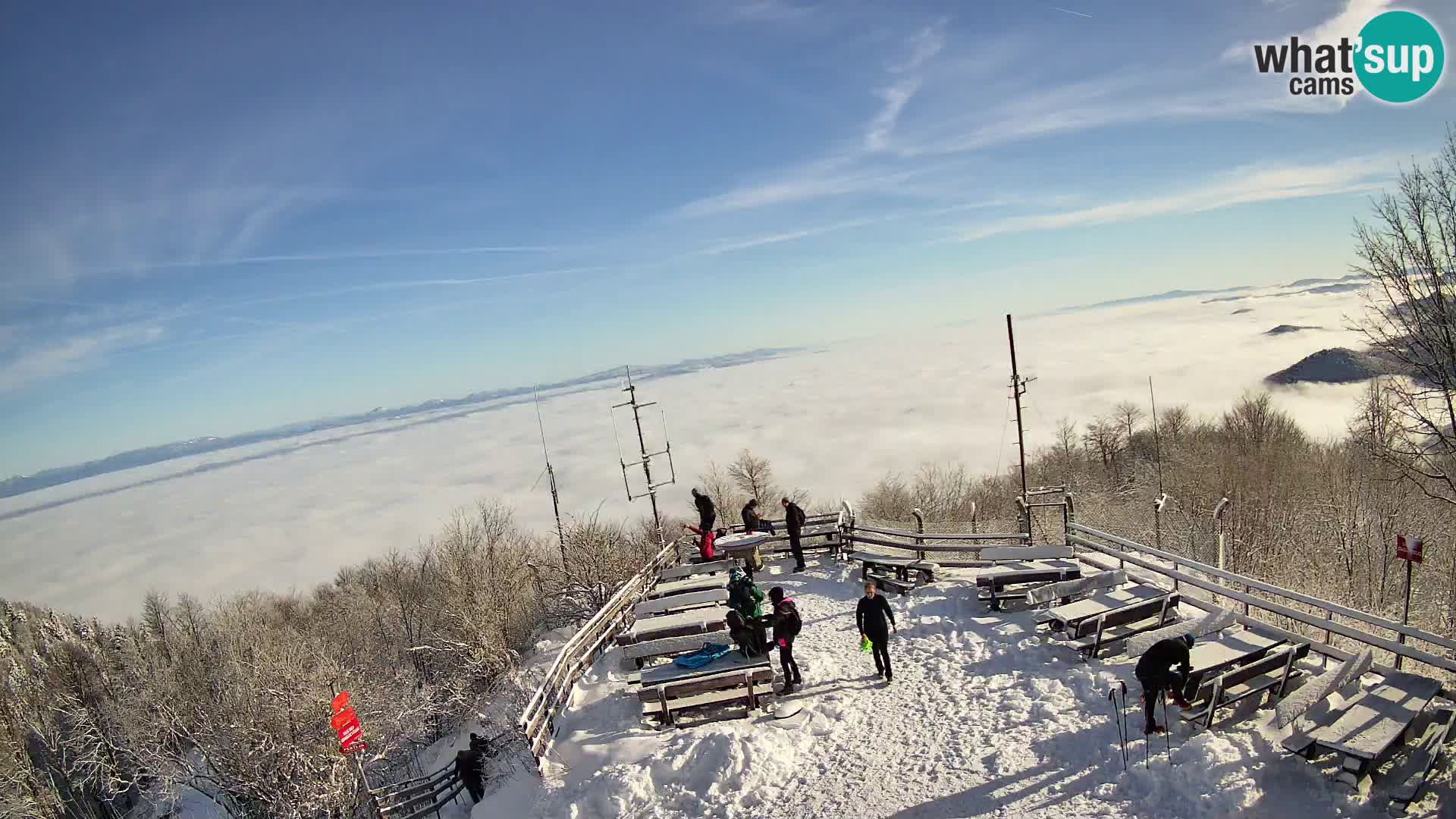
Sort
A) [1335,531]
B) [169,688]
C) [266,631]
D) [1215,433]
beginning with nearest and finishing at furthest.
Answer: [1335,531] < [169,688] < [266,631] < [1215,433]

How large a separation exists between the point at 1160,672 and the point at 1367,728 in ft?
5.72

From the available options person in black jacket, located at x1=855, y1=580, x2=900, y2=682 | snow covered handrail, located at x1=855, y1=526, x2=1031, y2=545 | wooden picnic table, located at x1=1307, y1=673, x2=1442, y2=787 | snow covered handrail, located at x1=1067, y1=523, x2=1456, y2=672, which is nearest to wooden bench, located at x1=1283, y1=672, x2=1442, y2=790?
wooden picnic table, located at x1=1307, y1=673, x2=1442, y2=787

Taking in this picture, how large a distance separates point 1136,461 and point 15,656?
80.2m

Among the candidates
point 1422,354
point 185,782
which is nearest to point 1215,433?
point 1422,354

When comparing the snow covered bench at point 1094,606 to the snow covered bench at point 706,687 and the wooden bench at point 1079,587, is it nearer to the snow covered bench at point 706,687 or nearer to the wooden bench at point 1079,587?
the wooden bench at point 1079,587

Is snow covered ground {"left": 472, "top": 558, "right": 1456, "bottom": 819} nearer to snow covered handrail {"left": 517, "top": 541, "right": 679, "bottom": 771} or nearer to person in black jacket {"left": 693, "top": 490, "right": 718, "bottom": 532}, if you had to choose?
snow covered handrail {"left": 517, "top": 541, "right": 679, "bottom": 771}

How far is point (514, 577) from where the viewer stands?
4128 cm

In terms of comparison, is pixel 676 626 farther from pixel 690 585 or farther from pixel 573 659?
pixel 690 585

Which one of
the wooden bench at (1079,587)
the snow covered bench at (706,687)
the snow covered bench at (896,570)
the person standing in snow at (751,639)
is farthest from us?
the snow covered bench at (896,570)

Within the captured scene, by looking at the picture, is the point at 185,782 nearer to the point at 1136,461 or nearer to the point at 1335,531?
the point at 1335,531

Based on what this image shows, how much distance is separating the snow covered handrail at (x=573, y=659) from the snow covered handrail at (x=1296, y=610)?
402 inches

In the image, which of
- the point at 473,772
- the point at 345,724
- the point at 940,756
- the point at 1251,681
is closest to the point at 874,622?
the point at 940,756

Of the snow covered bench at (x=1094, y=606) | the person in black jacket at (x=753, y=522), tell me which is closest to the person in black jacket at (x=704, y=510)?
the person in black jacket at (x=753, y=522)

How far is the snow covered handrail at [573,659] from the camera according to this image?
1011cm
